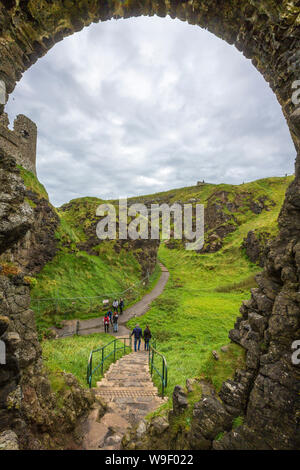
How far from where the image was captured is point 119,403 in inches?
290

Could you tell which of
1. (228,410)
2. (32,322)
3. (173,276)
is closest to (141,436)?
(228,410)

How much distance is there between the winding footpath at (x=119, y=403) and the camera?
18.7 ft

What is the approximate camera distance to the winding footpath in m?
5.71

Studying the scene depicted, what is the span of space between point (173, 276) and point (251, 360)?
1265 inches

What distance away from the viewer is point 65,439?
542 cm

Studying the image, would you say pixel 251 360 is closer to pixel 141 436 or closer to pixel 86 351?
pixel 141 436

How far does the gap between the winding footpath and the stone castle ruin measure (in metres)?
21.0

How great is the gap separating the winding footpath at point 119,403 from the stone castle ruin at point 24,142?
2104 centimetres

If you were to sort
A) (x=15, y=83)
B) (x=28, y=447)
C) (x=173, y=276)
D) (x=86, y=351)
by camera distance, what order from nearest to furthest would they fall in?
(x=28, y=447) < (x=15, y=83) < (x=86, y=351) < (x=173, y=276)

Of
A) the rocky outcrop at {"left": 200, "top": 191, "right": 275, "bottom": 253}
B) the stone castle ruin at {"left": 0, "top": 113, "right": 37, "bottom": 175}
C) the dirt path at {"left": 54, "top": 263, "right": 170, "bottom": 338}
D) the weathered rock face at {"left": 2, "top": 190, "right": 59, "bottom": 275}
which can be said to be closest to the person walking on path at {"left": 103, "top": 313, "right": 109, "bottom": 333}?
the dirt path at {"left": 54, "top": 263, "right": 170, "bottom": 338}

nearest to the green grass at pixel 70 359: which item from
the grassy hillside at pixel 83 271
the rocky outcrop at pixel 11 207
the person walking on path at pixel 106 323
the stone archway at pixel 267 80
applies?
the person walking on path at pixel 106 323

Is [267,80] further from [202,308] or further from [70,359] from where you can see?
[202,308]

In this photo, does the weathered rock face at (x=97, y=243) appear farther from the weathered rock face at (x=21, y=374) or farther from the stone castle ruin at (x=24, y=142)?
the weathered rock face at (x=21, y=374)

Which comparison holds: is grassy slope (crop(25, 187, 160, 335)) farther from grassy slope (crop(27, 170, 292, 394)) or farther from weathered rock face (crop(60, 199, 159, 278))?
weathered rock face (crop(60, 199, 159, 278))
